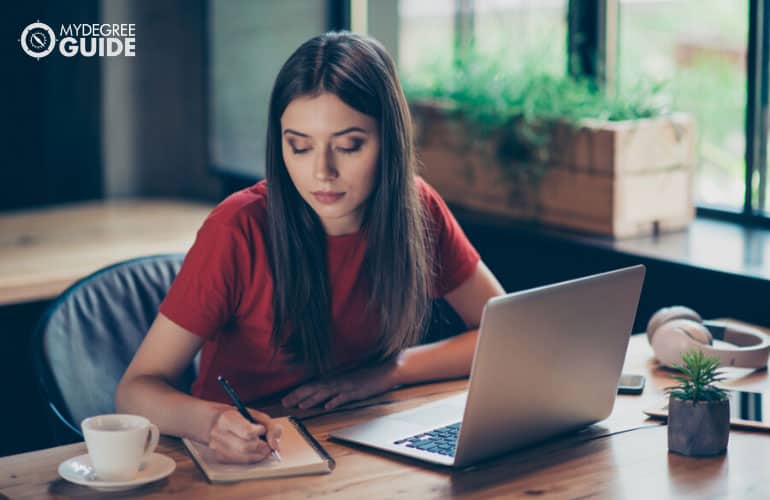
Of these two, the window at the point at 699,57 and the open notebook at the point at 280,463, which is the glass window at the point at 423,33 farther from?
the open notebook at the point at 280,463

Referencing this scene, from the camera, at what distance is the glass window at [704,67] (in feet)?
7.84

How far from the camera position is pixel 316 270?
5.56 ft

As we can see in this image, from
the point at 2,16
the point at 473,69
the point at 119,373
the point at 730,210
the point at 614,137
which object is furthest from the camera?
the point at 2,16

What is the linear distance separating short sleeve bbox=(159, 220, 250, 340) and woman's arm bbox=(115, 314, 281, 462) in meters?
0.02

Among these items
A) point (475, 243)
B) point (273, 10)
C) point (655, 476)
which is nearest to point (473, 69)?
point (475, 243)

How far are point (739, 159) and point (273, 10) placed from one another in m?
1.66

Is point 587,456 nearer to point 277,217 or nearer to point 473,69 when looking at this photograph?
point 277,217

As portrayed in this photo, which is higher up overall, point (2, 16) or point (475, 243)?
point (2, 16)

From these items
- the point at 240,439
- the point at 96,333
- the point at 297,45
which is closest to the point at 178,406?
the point at 240,439

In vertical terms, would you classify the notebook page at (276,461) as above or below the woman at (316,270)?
below

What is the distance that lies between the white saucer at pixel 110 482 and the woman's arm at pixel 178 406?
7 cm

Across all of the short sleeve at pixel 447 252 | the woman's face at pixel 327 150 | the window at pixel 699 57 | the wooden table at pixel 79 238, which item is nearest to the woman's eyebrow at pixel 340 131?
the woman's face at pixel 327 150

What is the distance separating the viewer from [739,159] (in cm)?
241

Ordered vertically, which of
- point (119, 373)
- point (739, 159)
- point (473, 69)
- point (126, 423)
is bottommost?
point (119, 373)
